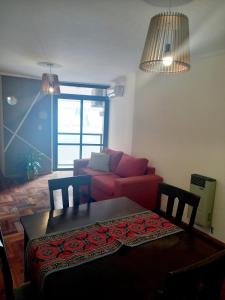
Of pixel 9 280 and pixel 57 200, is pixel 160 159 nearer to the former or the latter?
pixel 57 200

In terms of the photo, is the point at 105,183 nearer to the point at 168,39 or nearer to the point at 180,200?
the point at 180,200

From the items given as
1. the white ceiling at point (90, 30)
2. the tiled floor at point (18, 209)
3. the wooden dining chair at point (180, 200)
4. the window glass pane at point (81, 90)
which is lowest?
the tiled floor at point (18, 209)

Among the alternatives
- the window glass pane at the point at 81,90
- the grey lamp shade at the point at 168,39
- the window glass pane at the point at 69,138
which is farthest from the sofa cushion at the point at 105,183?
the window glass pane at the point at 81,90

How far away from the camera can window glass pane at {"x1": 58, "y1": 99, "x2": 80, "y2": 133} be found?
5891 millimetres

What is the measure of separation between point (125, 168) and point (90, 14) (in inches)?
97.1

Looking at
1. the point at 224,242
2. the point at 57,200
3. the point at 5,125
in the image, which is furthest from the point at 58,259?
the point at 5,125

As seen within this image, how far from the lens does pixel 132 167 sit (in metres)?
3.74

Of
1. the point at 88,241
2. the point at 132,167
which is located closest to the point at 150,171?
the point at 132,167

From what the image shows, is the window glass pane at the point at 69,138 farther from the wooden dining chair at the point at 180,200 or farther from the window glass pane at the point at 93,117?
the wooden dining chair at the point at 180,200

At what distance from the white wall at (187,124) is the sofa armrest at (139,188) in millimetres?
291

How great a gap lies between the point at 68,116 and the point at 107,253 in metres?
5.13

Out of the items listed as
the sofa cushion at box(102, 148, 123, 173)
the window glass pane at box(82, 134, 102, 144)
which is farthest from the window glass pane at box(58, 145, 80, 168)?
the sofa cushion at box(102, 148, 123, 173)

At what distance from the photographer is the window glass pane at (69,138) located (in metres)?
6.00

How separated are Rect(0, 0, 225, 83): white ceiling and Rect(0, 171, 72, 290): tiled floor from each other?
7.78ft
